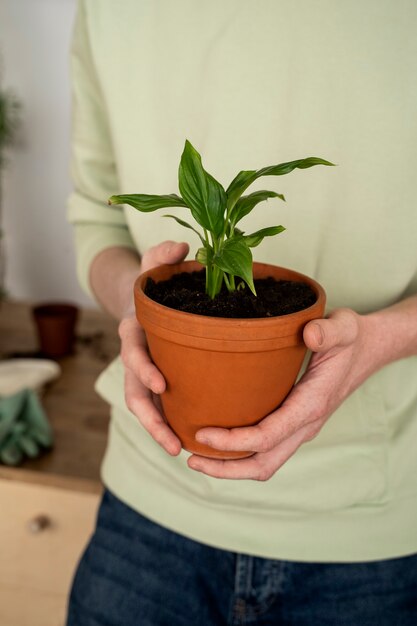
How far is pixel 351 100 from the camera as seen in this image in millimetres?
638

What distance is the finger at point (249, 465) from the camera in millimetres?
532

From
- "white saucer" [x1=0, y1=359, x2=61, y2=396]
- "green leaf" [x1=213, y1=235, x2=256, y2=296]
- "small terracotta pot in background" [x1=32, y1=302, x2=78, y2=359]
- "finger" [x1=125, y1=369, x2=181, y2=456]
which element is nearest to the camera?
"green leaf" [x1=213, y1=235, x2=256, y2=296]

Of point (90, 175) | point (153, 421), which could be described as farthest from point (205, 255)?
point (90, 175)

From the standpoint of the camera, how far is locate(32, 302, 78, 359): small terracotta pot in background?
4.68ft

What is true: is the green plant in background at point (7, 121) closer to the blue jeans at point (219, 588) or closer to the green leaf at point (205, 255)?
the blue jeans at point (219, 588)

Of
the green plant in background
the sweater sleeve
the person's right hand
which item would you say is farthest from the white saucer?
the person's right hand

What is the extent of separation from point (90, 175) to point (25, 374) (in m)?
0.57

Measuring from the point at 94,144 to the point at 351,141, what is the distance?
366 mm

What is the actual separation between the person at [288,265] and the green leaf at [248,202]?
4.1 inches

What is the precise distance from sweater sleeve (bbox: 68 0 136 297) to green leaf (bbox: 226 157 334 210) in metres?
0.39

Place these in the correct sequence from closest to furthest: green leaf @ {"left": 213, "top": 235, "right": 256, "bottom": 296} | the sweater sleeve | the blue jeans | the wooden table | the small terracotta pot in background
→ green leaf @ {"left": 213, "top": 235, "right": 256, "bottom": 296}
the blue jeans
the sweater sleeve
the wooden table
the small terracotta pot in background

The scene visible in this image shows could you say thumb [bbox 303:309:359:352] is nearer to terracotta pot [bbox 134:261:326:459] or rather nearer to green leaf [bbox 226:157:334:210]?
Answer: terracotta pot [bbox 134:261:326:459]

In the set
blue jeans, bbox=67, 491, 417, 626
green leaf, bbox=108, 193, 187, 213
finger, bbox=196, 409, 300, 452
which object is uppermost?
green leaf, bbox=108, 193, 187, 213

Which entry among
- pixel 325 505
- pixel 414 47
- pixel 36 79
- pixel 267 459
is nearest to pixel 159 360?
pixel 267 459
